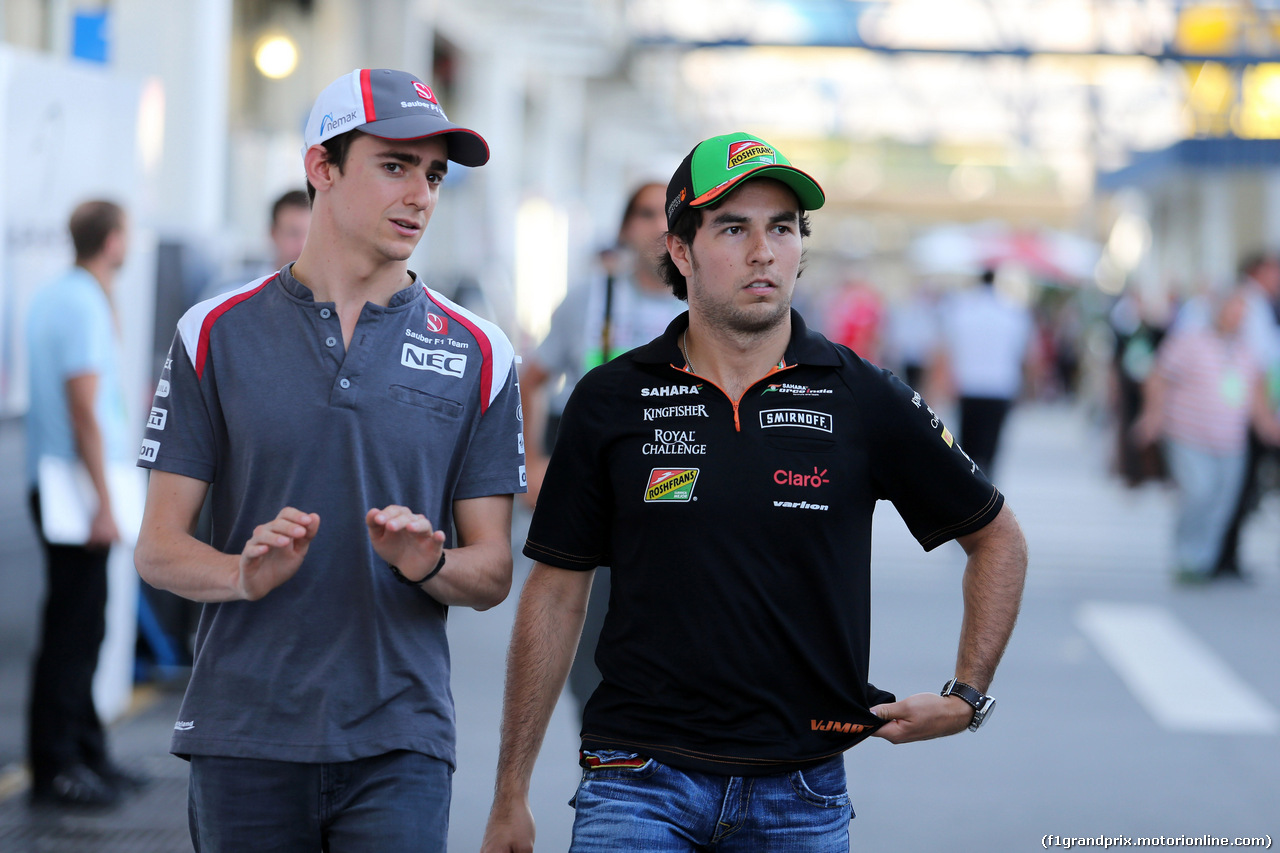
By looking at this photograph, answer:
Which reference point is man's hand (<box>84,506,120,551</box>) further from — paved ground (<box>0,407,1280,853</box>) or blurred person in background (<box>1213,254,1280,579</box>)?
blurred person in background (<box>1213,254,1280,579</box>)

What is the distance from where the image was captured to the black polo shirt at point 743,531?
2848mm

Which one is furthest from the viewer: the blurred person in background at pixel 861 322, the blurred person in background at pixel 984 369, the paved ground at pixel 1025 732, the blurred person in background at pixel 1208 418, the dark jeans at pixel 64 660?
the blurred person in background at pixel 861 322

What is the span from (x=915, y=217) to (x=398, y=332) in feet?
230

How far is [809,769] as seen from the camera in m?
2.86

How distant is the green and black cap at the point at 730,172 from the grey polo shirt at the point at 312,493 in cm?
63

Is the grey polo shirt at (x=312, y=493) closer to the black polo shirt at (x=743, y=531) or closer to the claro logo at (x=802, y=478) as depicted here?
the black polo shirt at (x=743, y=531)

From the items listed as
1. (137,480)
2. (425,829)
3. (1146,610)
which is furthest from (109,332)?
(1146,610)

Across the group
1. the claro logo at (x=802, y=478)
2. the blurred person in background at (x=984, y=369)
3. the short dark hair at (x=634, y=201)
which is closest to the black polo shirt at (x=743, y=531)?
the claro logo at (x=802, y=478)

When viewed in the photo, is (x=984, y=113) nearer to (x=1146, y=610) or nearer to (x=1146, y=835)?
(x=1146, y=610)

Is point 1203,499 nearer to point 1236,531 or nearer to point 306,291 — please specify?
point 1236,531

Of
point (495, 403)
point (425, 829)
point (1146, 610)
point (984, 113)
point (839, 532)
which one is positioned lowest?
point (1146, 610)

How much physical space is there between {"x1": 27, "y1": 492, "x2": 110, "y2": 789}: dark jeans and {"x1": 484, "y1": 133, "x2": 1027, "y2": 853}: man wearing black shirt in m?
3.01

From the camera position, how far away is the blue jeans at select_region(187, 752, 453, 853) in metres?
2.68

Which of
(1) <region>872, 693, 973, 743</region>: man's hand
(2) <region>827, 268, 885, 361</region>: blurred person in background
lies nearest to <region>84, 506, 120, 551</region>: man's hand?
(1) <region>872, 693, 973, 743</region>: man's hand
